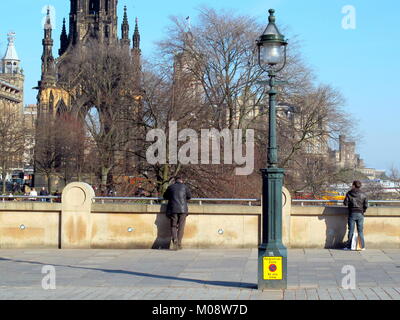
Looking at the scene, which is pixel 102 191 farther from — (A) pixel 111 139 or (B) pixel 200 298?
(B) pixel 200 298

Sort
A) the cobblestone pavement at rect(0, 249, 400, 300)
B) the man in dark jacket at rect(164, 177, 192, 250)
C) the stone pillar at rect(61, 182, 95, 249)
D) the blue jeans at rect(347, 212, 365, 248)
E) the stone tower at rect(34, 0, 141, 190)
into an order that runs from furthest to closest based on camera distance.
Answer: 1. the stone tower at rect(34, 0, 141, 190)
2. the stone pillar at rect(61, 182, 95, 249)
3. the man in dark jacket at rect(164, 177, 192, 250)
4. the blue jeans at rect(347, 212, 365, 248)
5. the cobblestone pavement at rect(0, 249, 400, 300)

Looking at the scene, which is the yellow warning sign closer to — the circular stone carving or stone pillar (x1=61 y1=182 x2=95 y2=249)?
stone pillar (x1=61 y1=182 x2=95 y2=249)

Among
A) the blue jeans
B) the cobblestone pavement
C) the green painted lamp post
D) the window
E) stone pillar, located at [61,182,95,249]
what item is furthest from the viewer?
the window

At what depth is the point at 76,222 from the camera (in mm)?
18625

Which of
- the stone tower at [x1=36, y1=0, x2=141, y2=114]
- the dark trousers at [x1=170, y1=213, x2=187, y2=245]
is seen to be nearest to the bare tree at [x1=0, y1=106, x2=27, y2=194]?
the stone tower at [x1=36, y1=0, x2=141, y2=114]

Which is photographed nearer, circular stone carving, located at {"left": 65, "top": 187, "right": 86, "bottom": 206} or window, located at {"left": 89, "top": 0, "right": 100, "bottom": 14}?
circular stone carving, located at {"left": 65, "top": 187, "right": 86, "bottom": 206}

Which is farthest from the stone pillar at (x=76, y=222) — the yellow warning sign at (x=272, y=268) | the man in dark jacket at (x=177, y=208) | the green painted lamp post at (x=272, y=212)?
the yellow warning sign at (x=272, y=268)

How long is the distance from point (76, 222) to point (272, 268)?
7686mm

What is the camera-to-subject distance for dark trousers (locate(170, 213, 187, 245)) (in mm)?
17719

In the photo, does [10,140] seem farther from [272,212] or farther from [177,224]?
[272,212]

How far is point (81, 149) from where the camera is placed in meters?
54.3

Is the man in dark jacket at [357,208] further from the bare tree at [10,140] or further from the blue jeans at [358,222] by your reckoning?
the bare tree at [10,140]

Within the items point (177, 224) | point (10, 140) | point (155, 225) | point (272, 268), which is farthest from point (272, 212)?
point (10, 140)

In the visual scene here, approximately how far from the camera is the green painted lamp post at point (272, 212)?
12.1 meters
